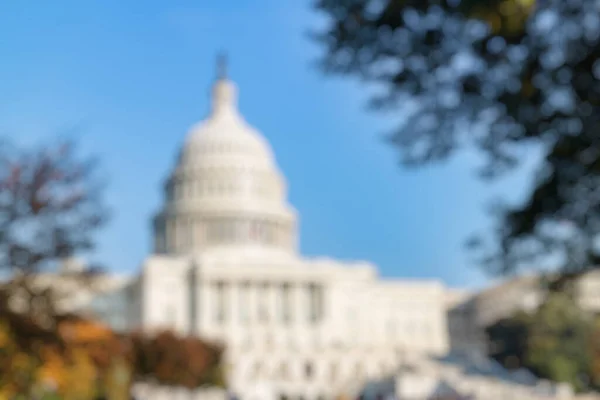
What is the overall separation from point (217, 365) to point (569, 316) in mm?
32788

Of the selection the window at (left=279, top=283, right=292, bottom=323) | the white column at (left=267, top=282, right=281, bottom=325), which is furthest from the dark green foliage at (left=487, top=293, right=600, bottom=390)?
the white column at (left=267, top=282, right=281, bottom=325)

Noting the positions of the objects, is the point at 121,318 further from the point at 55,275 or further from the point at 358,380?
the point at 55,275

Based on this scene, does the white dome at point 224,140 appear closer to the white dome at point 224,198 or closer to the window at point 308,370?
the white dome at point 224,198

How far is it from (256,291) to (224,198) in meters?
13.2

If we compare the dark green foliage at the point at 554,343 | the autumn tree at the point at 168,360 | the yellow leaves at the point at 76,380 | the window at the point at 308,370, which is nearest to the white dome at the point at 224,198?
the window at the point at 308,370

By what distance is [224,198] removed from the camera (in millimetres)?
101375

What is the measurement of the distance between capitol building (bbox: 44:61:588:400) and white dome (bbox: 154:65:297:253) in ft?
0.43

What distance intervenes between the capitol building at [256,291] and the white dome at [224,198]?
13 centimetres

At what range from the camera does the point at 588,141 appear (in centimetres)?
1169

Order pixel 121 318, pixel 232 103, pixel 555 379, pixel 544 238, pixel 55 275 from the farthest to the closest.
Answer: pixel 232 103 → pixel 121 318 → pixel 555 379 → pixel 55 275 → pixel 544 238

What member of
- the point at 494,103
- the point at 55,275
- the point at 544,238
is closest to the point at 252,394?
the point at 55,275

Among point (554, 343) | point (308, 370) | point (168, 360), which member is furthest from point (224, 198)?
point (168, 360)

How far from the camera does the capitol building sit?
8244cm

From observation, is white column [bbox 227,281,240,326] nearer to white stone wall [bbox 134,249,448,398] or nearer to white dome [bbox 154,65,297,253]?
white stone wall [bbox 134,249,448,398]
